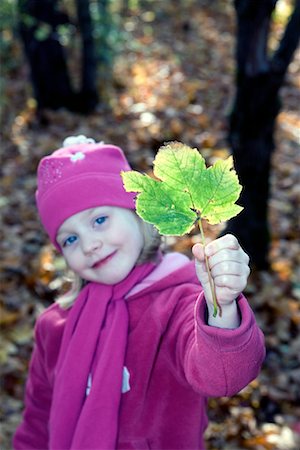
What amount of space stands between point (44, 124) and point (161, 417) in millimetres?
4807

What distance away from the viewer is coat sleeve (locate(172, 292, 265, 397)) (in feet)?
4.17

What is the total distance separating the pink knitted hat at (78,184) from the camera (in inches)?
71.1

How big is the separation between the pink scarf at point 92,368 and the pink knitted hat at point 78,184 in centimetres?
25

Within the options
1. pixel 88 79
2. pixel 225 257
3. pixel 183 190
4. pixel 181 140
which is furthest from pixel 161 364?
pixel 88 79

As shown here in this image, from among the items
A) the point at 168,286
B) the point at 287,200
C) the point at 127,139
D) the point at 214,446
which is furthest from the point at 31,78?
the point at 168,286

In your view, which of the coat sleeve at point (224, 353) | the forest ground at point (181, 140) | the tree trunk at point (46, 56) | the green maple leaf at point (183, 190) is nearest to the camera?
the green maple leaf at point (183, 190)

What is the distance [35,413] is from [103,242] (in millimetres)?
837

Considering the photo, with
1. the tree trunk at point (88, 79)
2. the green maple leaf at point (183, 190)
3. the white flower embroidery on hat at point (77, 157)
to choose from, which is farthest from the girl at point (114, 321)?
the tree trunk at point (88, 79)

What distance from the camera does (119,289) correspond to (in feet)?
6.08

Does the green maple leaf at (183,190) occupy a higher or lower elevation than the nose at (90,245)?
higher

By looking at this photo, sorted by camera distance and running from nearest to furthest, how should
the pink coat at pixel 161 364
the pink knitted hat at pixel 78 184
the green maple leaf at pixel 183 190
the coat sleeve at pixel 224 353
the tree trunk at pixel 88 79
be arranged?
the green maple leaf at pixel 183 190
the coat sleeve at pixel 224 353
the pink coat at pixel 161 364
the pink knitted hat at pixel 78 184
the tree trunk at pixel 88 79

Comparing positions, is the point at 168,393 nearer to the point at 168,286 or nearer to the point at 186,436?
the point at 186,436

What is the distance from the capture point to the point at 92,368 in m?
1.83

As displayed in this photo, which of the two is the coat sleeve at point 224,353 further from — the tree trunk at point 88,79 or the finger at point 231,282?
the tree trunk at point 88,79
